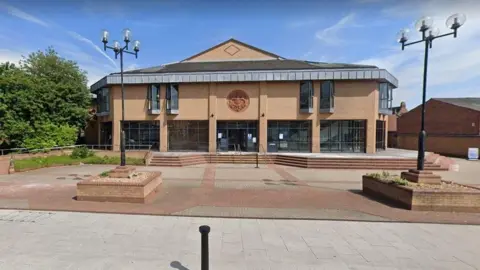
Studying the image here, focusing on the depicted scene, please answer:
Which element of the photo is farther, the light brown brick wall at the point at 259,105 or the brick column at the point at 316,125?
the brick column at the point at 316,125

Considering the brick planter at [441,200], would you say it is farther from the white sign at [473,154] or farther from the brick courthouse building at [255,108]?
the white sign at [473,154]

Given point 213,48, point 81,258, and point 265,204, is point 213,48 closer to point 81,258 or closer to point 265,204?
point 265,204

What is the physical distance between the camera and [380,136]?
2305 centimetres

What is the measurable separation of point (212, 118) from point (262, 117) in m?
4.38

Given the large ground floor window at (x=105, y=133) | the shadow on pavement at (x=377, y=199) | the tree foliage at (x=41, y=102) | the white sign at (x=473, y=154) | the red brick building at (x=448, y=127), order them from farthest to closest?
1. the large ground floor window at (x=105, y=133)
2. the red brick building at (x=448, y=127)
3. the white sign at (x=473, y=154)
4. the tree foliage at (x=41, y=102)
5. the shadow on pavement at (x=377, y=199)

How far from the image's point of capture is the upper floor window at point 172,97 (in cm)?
2125

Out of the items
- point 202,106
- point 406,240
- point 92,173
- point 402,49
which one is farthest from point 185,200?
point 202,106

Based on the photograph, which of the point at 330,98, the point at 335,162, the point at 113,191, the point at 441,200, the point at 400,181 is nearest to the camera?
the point at 441,200

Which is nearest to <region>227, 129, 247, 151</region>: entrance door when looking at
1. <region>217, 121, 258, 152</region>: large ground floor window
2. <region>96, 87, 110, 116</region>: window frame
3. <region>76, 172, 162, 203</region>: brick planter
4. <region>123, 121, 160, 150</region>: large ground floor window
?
<region>217, 121, 258, 152</region>: large ground floor window

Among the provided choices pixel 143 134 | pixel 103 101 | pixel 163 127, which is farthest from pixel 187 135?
pixel 103 101

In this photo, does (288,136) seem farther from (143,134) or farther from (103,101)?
(103,101)

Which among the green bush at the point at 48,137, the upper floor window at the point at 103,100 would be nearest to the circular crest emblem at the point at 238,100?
the upper floor window at the point at 103,100

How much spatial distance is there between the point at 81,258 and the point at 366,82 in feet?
71.0

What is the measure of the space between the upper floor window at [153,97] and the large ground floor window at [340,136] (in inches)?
573
